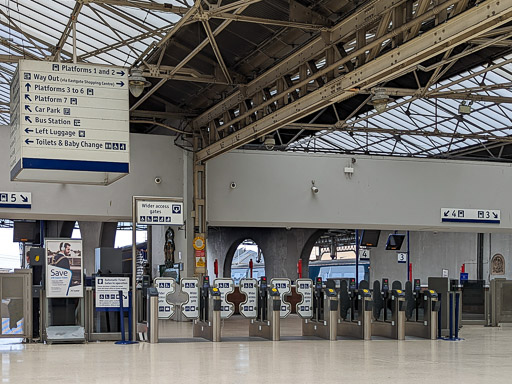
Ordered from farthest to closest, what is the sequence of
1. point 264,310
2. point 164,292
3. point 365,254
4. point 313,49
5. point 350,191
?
1. point 365,254
2. point 350,191
3. point 264,310
4. point 164,292
5. point 313,49

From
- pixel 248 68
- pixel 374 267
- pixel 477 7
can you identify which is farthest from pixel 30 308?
pixel 374 267

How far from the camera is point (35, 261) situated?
1382 cm

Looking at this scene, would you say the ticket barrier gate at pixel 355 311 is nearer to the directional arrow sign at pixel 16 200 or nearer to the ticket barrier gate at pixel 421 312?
the ticket barrier gate at pixel 421 312

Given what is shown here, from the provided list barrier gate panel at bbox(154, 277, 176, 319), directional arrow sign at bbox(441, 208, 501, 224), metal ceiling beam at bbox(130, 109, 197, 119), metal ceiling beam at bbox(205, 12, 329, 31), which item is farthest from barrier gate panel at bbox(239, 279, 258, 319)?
directional arrow sign at bbox(441, 208, 501, 224)

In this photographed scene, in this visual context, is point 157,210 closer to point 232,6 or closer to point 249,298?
point 249,298

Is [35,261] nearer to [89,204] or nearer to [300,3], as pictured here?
[89,204]

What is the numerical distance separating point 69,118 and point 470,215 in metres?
14.1

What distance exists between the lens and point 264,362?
9.70 meters

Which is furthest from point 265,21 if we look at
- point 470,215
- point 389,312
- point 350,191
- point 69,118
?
point 470,215

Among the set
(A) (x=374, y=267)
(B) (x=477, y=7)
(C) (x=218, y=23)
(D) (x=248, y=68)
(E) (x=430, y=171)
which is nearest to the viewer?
(B) (x=477, y=7)

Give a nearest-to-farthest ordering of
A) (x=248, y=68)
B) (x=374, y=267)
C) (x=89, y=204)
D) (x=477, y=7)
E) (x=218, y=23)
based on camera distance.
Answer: (x=477, y=7), (x=218, y=23), (x=248, y=68), (x=89, y=204), (x=374, y=267)

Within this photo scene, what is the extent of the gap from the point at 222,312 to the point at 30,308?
3.59m

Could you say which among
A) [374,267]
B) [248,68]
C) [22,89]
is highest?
[248,68]

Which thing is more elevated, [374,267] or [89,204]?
[89,204]
